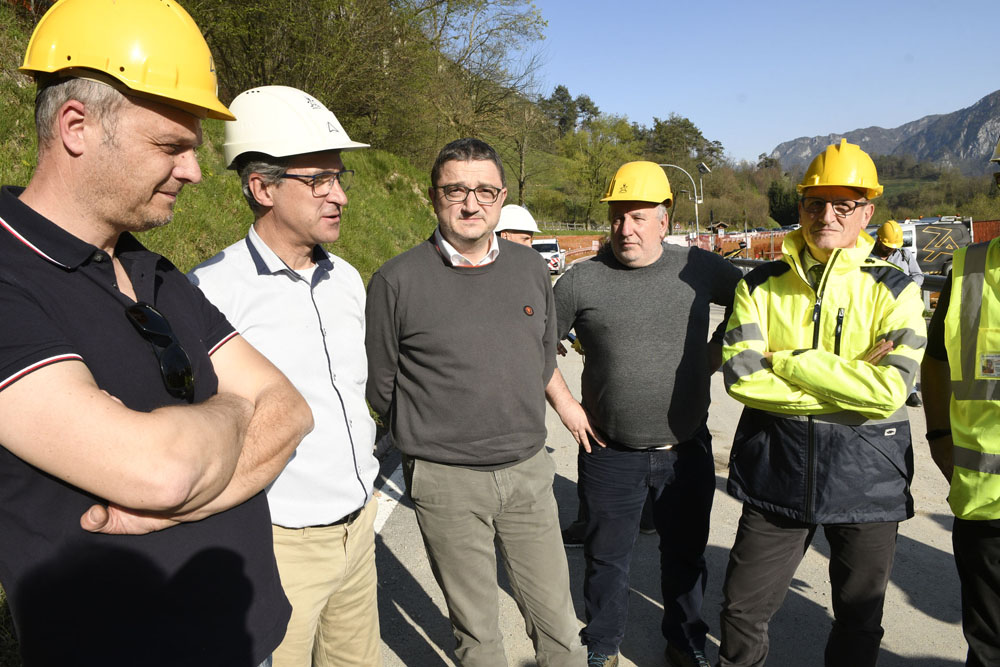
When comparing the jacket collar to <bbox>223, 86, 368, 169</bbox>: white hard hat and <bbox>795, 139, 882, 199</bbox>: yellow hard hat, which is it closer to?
<bbox>795, 139, 882, 199</bbox>: yellow hard hat

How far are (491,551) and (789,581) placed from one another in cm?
125

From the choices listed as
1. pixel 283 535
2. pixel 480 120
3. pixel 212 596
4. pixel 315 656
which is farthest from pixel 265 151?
pixel 480 120

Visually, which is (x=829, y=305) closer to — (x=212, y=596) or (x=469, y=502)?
(x=469, y=502)

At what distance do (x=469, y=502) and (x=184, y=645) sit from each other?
52.4 inches

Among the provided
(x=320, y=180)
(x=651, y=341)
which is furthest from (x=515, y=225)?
(x=320, y=180)

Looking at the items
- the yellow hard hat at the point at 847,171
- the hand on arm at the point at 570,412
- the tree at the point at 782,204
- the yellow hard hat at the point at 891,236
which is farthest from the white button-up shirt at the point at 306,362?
the tree at the point at 782,204

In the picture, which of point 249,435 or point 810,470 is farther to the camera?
point 810,470

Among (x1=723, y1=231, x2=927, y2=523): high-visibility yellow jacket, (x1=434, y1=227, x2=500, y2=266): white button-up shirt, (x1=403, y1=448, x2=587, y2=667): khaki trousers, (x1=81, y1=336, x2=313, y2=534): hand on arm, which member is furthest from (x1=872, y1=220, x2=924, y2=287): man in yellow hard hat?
(x1=81, y1=336, x2=313, y2=534): hand on arm

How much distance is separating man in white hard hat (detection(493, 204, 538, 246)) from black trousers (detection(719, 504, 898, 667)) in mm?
3369

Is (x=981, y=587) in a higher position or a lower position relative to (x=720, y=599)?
higher

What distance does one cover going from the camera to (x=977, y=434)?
2135 mm

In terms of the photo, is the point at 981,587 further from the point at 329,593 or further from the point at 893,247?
the point at 893,247

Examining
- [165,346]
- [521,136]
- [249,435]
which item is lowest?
[249,435]

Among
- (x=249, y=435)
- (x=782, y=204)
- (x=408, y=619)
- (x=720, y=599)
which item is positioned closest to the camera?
(x=249, y=435)
